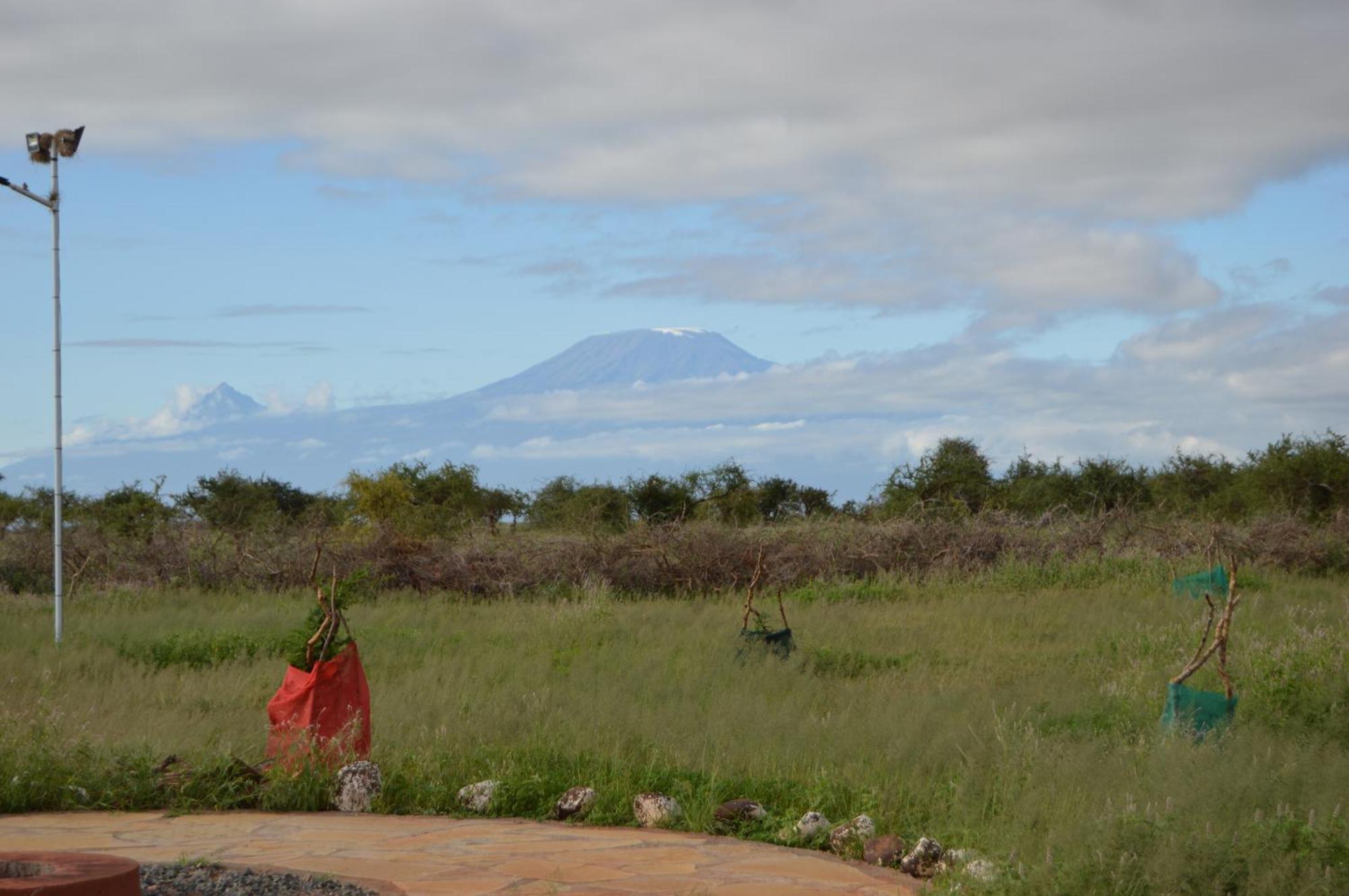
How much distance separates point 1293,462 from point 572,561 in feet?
60.6

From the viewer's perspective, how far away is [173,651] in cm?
1207

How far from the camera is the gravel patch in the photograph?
15.0 ft

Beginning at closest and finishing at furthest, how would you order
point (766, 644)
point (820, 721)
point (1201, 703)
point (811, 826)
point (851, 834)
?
1. point (851, 834)
2. point (811, 826)
3. point (1201, 703)
4. point (820, 721)
5. point (766, 644)

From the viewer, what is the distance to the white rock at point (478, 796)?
605 cm

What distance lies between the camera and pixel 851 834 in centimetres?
541

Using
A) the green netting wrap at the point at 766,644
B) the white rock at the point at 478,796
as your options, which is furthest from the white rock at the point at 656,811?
the green netting wrap at the point at 766,644

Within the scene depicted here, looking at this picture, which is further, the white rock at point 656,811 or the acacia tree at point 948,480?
the acacia tree at point 948,480

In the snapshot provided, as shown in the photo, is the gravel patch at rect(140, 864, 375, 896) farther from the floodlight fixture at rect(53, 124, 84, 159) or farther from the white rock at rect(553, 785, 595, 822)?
the floodlight fixture at rect(53, 124, 84, 159)

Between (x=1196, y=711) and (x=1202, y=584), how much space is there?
8083 millimetres

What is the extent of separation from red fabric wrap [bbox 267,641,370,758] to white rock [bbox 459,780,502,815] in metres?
0.82

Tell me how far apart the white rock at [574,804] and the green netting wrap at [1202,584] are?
1000cm

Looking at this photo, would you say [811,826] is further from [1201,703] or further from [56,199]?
[56,199]

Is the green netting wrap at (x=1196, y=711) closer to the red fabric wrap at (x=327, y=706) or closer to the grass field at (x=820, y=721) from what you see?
the grass field at (x=820, y=721)

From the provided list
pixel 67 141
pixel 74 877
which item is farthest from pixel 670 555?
pixel 74 877
